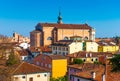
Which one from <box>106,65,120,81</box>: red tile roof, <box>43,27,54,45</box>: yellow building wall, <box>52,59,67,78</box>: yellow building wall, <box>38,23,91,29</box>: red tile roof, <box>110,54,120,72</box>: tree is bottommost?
<box>52,59,67,78</box>: yellow building wall

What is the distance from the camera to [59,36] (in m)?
81.2

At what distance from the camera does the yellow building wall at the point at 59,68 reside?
4538 centimetres

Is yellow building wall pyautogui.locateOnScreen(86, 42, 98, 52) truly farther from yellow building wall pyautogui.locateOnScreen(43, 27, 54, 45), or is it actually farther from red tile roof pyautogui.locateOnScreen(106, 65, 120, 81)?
red tile roof pyautogui.locateOnScreen(106, 65, 120, 81)

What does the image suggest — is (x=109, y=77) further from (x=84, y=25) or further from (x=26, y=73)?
(x=84, y=25)

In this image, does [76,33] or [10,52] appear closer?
[10,52]

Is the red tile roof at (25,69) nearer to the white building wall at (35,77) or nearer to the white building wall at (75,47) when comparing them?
the white building wall at (35,77)

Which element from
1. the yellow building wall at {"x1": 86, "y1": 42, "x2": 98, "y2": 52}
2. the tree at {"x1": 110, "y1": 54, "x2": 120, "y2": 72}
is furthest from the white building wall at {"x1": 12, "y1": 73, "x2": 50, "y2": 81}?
the yellow building wall at {"x1": 86, "y1": 42, "x2": 98, "y2": 52}

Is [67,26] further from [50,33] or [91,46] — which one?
[91,46]

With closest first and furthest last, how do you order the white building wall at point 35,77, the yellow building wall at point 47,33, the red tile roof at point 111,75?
1. the red tile roof at point 111,75
2. the white building wall at point 35,77
3. the yellow building wall at point 47,33

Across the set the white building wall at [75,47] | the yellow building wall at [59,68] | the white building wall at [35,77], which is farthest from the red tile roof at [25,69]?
the white building wall at [75,47]

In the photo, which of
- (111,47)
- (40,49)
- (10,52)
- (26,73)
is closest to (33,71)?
(26,73)

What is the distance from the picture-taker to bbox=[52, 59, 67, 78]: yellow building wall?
45375 mm

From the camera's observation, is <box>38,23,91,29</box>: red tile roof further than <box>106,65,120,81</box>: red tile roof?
Yes

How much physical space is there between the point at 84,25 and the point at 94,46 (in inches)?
780
